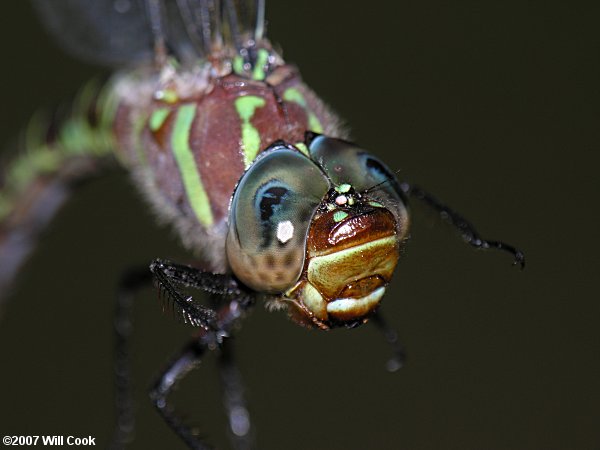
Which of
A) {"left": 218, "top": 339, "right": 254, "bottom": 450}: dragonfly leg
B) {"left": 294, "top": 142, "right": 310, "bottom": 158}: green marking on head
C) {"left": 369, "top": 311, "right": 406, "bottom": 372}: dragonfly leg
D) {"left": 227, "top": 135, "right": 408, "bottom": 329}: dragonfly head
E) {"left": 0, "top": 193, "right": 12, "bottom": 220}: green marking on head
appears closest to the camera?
{"left": 227, "top": 135, "right": 408, "bottom": 329}: dragonfly head

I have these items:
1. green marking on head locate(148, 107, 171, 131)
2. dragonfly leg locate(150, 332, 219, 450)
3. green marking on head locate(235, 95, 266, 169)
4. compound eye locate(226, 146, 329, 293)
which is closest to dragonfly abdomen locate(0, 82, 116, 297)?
green marking on head locate(148, 107, 171, 131)

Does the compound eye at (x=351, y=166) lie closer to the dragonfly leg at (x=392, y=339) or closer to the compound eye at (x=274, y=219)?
the compound eye at (x=274, y=219)

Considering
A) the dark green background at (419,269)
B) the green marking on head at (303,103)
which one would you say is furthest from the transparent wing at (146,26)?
the dark green background at (419,269)

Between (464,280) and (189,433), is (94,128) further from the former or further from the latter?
(464,280)

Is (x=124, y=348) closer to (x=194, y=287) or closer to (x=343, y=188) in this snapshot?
(x=194, y=287)

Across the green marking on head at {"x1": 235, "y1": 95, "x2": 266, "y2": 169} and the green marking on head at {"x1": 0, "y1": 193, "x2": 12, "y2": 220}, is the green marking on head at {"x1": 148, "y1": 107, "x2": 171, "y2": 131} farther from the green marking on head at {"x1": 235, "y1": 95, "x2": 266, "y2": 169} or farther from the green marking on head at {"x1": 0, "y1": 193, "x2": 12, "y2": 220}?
the green marking on head at {"x1": 0, "y1": 193, "x2": 12, "y2": 220}

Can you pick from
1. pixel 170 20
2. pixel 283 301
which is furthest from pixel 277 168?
pixel 170 20

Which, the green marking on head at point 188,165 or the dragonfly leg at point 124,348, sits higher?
the green marking on head at point 188,165
